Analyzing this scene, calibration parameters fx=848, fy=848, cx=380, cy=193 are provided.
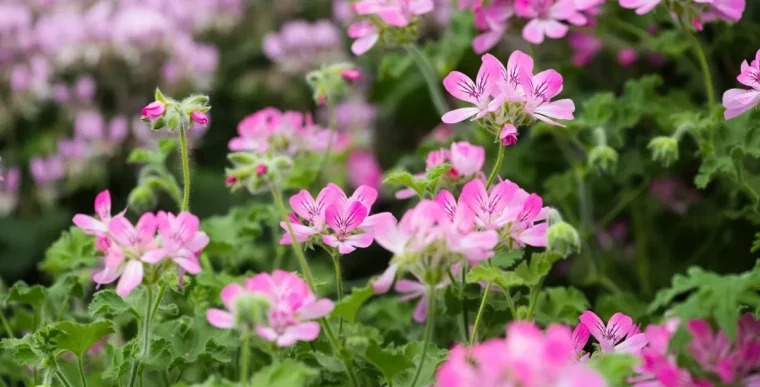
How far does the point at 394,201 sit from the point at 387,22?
937 mm

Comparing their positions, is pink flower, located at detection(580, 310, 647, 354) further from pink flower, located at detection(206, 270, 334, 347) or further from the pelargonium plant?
pink flower, located at detection(206, 270, 334, 347)

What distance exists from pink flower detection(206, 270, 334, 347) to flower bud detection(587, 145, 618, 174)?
0.53m

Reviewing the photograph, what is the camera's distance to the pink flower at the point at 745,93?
0.83 m

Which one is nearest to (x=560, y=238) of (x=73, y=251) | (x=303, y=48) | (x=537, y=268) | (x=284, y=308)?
(x=537, y=268)

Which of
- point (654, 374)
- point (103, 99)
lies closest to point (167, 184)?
point (654, 374)

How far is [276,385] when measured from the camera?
62 centimetres

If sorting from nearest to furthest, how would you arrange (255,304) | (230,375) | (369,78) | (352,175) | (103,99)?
(255,304) < (230,375) < (352,175) < (103,99) < (369,78)

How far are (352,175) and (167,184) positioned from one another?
2.84 ft

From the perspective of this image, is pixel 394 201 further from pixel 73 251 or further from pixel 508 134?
pixel 508 134

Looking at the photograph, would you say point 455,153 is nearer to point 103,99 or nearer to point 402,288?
point 402,288

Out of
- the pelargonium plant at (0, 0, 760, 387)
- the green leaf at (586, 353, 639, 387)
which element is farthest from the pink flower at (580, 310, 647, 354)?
the green leaf at (586, 353, 639, 387)

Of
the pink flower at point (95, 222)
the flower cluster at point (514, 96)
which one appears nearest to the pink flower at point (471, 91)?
the flower cluster at point (514, 96)

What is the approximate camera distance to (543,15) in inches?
42.7

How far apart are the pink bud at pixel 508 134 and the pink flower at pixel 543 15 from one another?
0.97 feet
